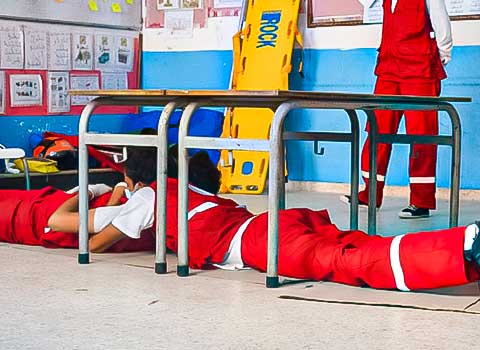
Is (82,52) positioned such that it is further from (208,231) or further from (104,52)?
(208,231)

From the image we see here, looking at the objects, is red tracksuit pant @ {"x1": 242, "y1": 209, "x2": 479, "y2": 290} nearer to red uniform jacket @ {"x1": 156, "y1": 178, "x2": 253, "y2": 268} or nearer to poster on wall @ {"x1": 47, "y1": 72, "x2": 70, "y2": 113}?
red uniform jacket @ {"x1": 156, "y1": 178, "x2": 253, "y2": 268}

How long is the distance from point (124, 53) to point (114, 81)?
0.78 ft

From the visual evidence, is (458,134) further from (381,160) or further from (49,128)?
(49,128)

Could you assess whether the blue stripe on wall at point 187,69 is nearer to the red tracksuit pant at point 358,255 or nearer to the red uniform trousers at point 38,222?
the red uniform trousers at point 38,222

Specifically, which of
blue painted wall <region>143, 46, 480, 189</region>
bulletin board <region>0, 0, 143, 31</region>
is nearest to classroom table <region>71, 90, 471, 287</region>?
blue painted wall <region>143, 46, 480, 189</region>

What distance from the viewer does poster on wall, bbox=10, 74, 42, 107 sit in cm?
652

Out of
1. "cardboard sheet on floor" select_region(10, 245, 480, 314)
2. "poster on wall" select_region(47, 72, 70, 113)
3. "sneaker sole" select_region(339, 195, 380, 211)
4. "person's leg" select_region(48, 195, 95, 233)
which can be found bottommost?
"sneaker sole" select_region(339, 195, 380, 211)

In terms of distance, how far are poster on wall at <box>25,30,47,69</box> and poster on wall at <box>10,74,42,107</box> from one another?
0.08 m

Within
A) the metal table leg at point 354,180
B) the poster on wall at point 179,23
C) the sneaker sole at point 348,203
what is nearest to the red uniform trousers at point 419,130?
the sneaker sole at point 348,203

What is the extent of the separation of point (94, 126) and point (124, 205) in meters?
3.51

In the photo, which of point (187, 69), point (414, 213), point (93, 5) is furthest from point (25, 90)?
point (414, 213)

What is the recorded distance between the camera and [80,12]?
694cm

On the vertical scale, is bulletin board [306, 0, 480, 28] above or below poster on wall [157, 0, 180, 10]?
below

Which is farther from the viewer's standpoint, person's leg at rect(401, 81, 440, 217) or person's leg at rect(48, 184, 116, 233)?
person's leg at rect(401, 81, 440, 217)
